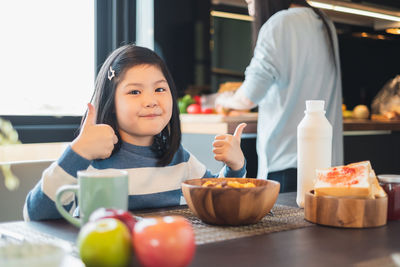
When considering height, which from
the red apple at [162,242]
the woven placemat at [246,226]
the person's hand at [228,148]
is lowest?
the woven placemat at [246,226]

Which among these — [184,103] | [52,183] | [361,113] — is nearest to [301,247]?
[52,183]

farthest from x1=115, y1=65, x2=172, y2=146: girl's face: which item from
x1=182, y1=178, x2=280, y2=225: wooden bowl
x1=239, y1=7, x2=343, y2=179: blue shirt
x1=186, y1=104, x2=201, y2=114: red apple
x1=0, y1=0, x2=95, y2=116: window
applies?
x1=186, y1=104, x2=201, y2=114: red apple

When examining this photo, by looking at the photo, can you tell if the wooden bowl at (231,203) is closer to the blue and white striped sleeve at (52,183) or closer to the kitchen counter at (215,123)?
the blue and white striped sleeve at (52,183)

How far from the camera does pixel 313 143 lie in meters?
1.10

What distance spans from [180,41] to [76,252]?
260 cm

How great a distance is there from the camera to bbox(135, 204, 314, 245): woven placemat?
Result: 2.74 ft

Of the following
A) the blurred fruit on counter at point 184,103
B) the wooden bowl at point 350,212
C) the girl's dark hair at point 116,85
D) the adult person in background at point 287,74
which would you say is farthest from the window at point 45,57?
the wooden bowl at point 350,212

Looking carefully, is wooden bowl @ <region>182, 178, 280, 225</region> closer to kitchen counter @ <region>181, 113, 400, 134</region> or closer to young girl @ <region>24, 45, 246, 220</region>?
young girl @ <region>24, 45, 246, 220</region>

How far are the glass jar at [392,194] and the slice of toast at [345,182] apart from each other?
0.07m

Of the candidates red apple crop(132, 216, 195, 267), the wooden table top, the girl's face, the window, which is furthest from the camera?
the window

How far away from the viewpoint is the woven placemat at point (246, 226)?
2.74 feet

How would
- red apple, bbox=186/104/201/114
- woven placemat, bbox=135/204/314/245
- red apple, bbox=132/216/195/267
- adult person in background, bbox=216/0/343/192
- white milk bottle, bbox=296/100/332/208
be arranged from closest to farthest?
red apple, bbox=132/216/195/267, woven placemat, bbox=135/204/314/245, white milk bottle, bbox=296/100/332/208, adult person in background, bbox=216/0/343/192, red apple, bbox=186/104/201/114

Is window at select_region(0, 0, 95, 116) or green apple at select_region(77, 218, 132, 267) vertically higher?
window at select_region(0, 0, 95, 116)

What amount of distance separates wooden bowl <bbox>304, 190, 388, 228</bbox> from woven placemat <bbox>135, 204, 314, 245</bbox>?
0.12 ft
